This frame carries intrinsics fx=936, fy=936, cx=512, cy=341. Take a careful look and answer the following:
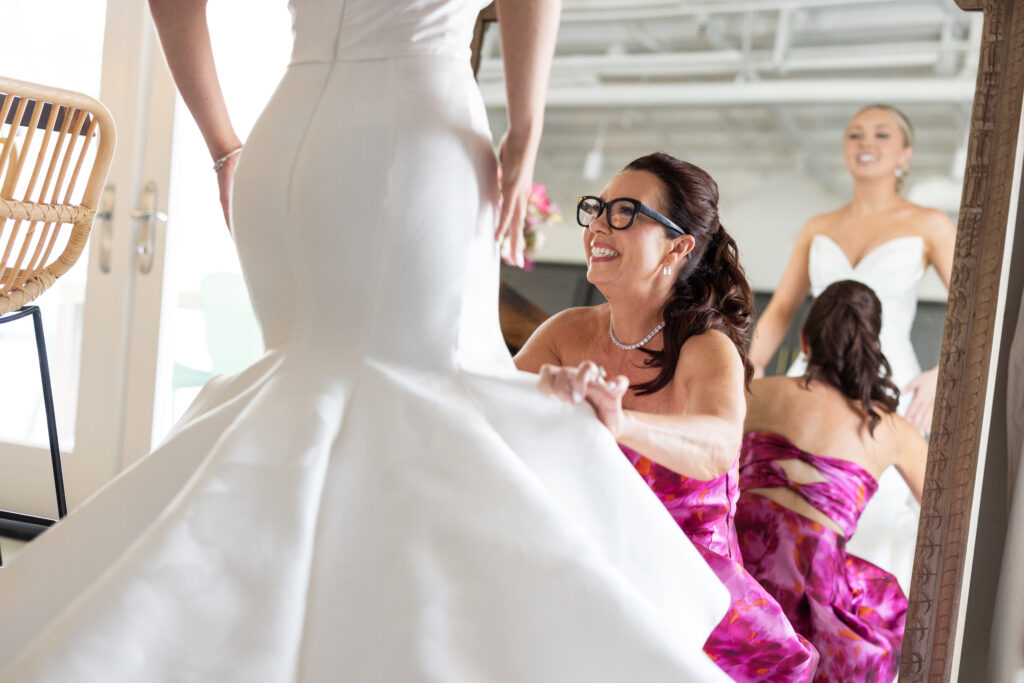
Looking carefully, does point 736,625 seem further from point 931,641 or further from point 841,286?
point 841,286

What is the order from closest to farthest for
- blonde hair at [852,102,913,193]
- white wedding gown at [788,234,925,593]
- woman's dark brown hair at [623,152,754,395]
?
1. woman's dark brown hair at [623,152,754,395]
2. white wedding gown at [788,234,925,593]
3. blonde hair at [852,102,913,193]

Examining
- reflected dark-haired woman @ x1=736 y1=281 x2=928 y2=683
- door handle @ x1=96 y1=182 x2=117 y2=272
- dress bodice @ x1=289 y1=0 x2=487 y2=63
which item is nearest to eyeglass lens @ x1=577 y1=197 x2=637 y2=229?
dress bodice @ x1=289 y1=0 x2=487 y2=63

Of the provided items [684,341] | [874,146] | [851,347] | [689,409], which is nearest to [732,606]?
[689,409]

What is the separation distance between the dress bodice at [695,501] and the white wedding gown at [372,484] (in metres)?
0.38

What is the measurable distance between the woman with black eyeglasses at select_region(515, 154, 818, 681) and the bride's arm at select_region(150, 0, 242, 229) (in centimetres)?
56

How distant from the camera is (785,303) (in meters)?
2.26

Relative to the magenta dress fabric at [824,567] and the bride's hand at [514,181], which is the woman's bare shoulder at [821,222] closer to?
the magenta dress fabric at [824,567]

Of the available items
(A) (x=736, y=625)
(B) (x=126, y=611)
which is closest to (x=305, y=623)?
(B) (x=126, y=611)

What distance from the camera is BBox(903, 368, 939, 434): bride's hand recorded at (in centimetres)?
196

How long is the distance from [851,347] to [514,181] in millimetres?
1286

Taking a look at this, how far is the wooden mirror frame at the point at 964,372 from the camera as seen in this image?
1512 millimetres

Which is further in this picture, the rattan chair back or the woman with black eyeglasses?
the rattan chair back

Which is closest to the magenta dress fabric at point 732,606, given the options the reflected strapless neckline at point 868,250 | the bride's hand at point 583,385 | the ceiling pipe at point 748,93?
the bride's hand at point 583,385

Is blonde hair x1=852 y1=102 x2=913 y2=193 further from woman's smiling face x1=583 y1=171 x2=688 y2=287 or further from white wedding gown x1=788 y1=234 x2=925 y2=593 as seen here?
woman's smiling face x1=583 y1=171 x2=688 y2=287
